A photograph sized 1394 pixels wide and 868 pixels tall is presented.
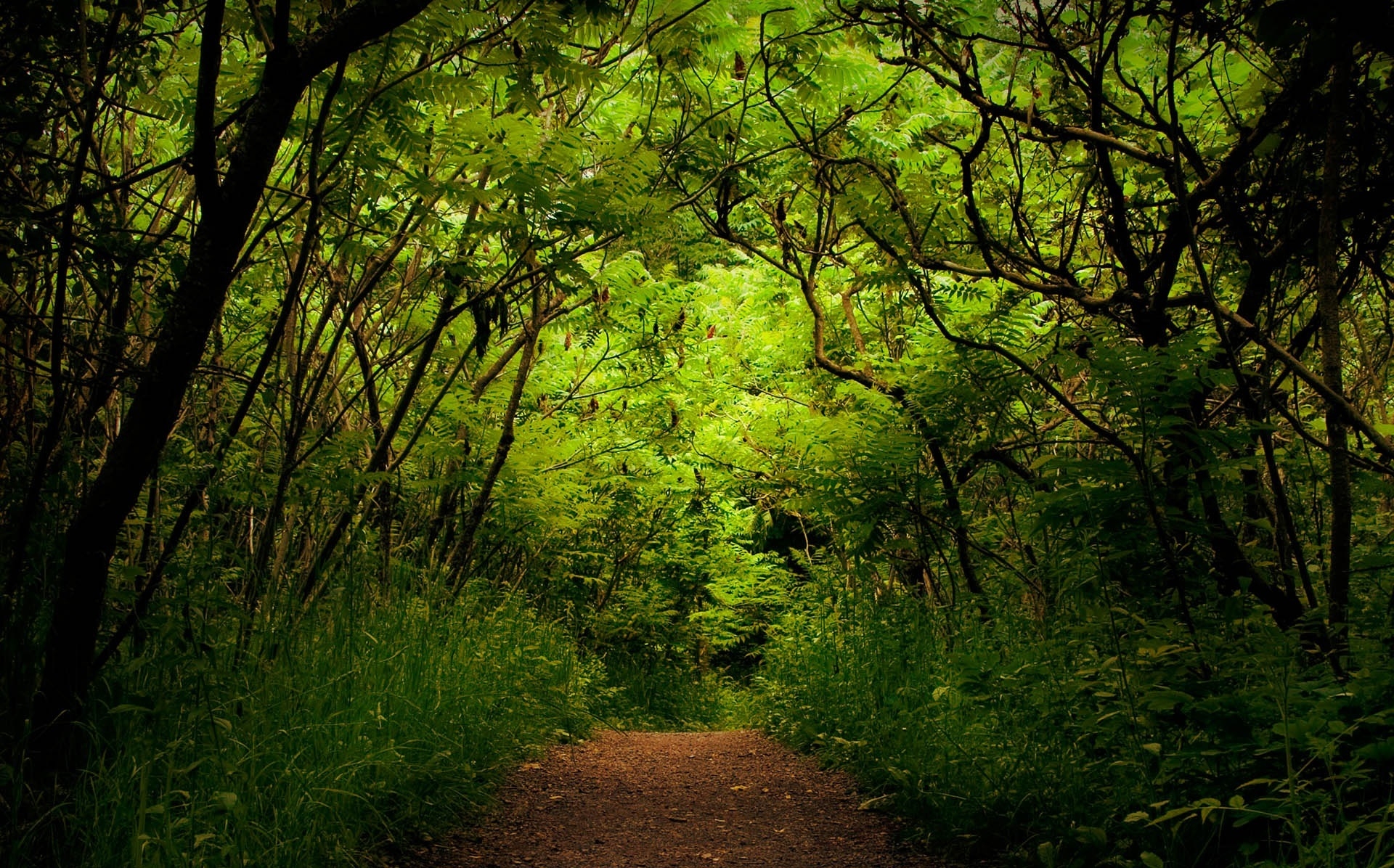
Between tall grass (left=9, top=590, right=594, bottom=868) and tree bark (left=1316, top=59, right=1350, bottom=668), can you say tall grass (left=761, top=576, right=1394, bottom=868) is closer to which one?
tree bark (left=1316, top=59, right=1350, bottom=668)

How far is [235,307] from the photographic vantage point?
6156 millimetres

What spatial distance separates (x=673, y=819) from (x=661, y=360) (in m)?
4.69

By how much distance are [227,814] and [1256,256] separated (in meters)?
4.71

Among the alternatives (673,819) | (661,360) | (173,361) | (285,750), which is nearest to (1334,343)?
(173,361)

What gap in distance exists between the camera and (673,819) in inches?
194

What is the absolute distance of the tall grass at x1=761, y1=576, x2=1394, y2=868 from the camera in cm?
248

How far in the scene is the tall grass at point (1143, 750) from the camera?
8.13ft

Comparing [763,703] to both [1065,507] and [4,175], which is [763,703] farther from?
[4,175]

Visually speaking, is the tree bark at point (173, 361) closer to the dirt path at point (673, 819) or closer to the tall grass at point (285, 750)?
the tall grass at point (285, 750)

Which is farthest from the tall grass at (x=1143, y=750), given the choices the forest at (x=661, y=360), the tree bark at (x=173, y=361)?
the tree bark at (x=173, y=361)

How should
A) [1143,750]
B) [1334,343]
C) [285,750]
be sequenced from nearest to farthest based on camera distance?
[1334,343], [1143,750], [285,750]

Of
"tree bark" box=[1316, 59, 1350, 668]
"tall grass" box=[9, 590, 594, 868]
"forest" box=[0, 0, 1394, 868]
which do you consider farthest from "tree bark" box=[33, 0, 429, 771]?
"tree bark" box=[1316, 59, 1350, 668]

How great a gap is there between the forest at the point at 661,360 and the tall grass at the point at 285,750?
0.08 feet

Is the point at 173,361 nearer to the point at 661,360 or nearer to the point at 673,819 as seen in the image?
the point at 673,819
